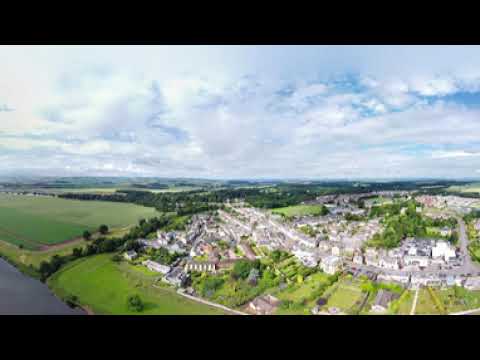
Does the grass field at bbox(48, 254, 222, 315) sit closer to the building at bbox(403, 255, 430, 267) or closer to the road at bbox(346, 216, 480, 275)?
the road at bbox(346, 216, 480, 275)

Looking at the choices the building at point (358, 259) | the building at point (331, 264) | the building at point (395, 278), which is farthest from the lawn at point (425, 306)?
the building at point (331, 264)

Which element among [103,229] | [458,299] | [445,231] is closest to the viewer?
[458,299]

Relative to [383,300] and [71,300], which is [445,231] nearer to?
[383,300]

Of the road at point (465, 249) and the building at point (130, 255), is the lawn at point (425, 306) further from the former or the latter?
the building at point (130, 255)

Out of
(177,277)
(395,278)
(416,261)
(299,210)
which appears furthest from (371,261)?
(177,277)
